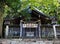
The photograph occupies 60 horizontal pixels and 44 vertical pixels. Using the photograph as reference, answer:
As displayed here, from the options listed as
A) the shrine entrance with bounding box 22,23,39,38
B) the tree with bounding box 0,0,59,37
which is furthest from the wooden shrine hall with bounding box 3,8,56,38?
the tree with bounding box 0,0,59,37

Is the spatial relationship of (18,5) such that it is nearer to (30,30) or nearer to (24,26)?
(24,26)

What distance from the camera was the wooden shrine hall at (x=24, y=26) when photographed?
1560 centimetres

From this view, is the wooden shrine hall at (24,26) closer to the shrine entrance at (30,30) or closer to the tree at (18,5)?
the shrine entrance at (30,30)

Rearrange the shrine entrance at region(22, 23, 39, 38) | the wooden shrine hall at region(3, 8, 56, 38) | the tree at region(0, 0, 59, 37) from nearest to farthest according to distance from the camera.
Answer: the tree at region(0, 0, 59, 37)
the wooden shrine hall at region(3, 8, 56, 38)
the shrine entrance at region(22, 23, 39, 38)

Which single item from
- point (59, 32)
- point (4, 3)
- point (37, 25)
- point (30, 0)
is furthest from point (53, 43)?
point (4, 3)

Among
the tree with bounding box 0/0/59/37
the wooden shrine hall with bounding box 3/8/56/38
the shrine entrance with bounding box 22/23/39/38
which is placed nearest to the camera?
the tree with bounding box 0/0/59/37

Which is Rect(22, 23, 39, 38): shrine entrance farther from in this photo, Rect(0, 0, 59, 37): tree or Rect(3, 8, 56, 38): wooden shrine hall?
Rect(0, 0, 59, 37): tree

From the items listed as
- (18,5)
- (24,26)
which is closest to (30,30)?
(24,26)

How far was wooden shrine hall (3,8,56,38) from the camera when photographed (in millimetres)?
15602

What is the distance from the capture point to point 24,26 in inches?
632

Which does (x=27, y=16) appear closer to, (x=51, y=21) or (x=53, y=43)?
(x=51, y=21)

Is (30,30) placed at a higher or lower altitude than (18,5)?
lower

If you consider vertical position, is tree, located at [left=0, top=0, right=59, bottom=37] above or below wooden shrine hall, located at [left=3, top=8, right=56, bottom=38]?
above

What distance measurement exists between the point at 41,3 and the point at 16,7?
6.44ft
